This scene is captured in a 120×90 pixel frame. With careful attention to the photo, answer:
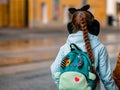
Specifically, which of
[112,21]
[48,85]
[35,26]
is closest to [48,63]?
[48,85]

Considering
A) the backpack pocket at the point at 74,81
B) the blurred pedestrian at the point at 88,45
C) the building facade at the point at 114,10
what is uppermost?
the blurred pedestrian at the point at 88,45

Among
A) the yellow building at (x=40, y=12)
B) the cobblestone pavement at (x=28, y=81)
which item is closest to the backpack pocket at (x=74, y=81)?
the cobblestone pavement at (x=28, y=81)

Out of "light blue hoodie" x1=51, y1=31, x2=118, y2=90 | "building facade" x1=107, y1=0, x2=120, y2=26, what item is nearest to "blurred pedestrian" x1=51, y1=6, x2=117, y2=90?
"light blue hoodie" x1=51, y1=31, x2=118, y2=90

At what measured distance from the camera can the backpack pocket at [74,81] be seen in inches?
168

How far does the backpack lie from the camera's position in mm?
4266

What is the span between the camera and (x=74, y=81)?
4.28 m

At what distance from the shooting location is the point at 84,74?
4273 mm

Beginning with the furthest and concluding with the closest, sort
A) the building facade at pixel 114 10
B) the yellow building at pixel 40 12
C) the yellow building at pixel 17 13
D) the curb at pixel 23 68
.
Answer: the building facade at pixel 114 10 < the yellow building at pixel 40 12 < the yellow building at pixel 17 13 < the curb at pixel 23 68

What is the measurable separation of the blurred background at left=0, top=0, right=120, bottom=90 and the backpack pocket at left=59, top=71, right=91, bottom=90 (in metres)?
5.76

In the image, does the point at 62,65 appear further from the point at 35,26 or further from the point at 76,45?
the point at 35,26

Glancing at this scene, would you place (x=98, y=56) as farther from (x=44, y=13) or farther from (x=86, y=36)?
(x=44, y=13)

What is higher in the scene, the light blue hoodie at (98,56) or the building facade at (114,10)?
the light blue hoodie at (98,56)

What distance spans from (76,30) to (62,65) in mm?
378

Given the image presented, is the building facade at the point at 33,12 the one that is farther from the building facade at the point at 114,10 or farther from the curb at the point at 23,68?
the curb at the point at 23,68
